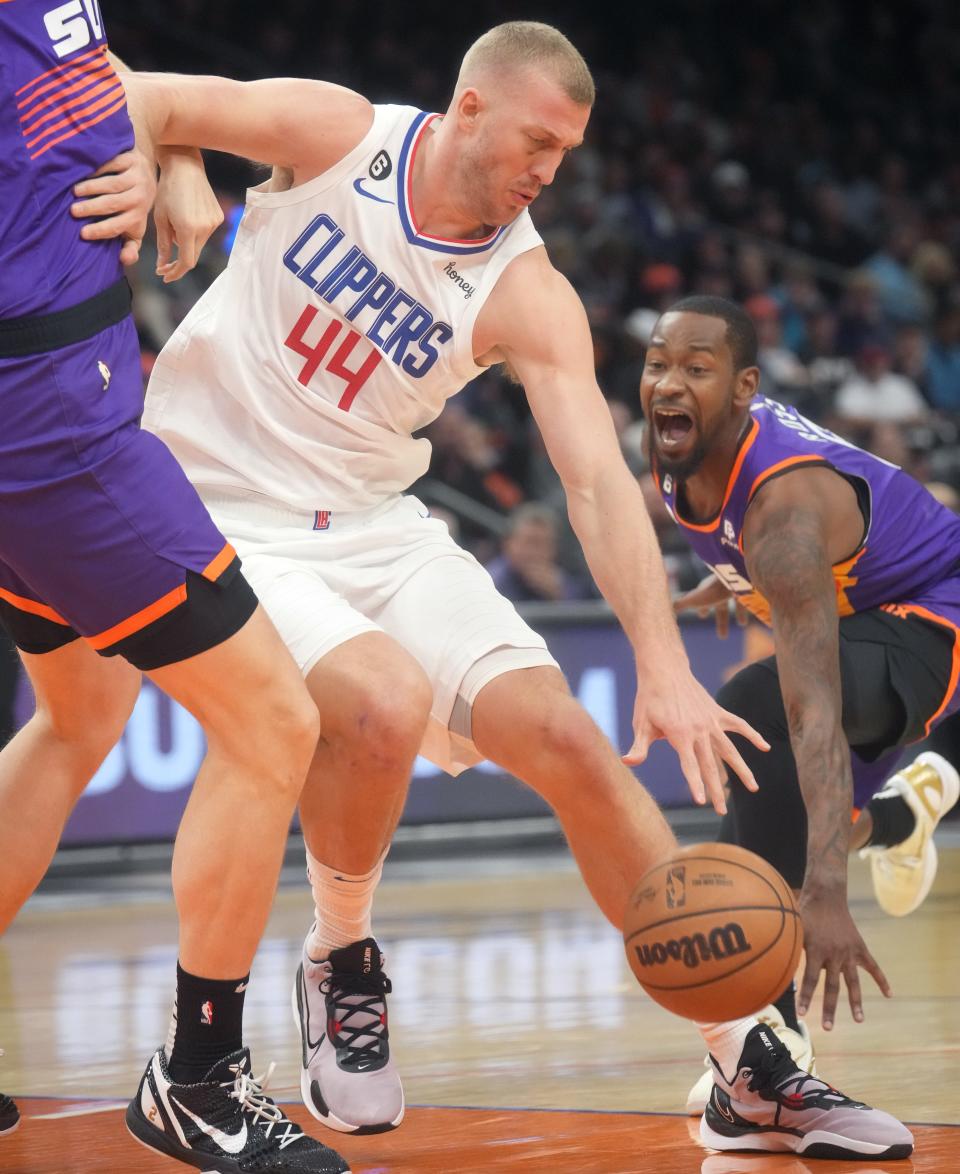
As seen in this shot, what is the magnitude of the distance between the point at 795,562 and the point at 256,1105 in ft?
5.82

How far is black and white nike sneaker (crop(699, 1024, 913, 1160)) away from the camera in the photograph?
145 inches

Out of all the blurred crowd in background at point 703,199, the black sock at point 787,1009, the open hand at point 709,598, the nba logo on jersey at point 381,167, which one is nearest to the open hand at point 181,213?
the nba logo on jersey at point 381,167

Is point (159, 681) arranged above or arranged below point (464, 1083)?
above

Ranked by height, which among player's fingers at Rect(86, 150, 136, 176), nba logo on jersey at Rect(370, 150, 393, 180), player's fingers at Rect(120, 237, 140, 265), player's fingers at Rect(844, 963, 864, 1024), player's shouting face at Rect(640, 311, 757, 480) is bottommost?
player's fingers at Rect(844, 963, 864, 1024)

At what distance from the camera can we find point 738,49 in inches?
730

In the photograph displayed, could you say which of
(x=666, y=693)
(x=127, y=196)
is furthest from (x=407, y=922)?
(x=127, y=196)

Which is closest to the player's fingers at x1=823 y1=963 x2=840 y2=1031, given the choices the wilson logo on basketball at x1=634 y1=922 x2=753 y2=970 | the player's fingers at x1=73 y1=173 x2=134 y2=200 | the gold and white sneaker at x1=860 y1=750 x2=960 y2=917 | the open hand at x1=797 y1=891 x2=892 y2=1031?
the open hand at x1=797 y1=891 x2=892 y2=1031

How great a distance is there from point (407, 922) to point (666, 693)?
4.30 metres

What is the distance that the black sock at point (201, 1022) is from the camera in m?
3.40

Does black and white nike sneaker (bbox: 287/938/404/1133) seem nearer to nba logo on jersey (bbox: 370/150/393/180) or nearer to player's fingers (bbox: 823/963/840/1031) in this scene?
player's fingers (bbox: 823/963/840/1031)

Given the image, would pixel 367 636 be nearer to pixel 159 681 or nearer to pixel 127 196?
pixel 159 681

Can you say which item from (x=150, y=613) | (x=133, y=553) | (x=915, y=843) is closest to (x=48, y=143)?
(x=133, y=553)

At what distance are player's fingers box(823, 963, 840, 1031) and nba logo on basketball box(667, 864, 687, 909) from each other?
34cm

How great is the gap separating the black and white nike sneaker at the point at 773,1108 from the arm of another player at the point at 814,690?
21cm
